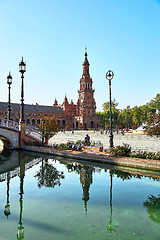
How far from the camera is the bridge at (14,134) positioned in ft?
69.4

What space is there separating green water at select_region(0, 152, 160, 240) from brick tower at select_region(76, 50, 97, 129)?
76.5 m

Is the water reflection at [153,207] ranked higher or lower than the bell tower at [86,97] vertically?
lower

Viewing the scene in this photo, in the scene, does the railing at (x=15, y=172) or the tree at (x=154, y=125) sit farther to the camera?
the tree at (x=154, y=125)

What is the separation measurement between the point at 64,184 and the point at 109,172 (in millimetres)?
3101

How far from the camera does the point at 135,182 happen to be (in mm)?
10281

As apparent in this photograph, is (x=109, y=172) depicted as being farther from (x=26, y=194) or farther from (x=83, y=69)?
(x=83, y=69)

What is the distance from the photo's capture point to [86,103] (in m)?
91.1

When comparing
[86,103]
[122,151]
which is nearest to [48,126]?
[122,151]

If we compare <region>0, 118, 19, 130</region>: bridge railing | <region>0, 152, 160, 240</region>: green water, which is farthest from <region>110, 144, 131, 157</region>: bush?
<region>0, 118, 19, 130</region>: bridge railing

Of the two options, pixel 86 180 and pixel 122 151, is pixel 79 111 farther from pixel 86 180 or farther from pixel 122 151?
pixel 86 180

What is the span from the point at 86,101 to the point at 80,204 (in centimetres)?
8448

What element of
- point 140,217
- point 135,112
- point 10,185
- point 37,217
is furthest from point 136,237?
point 135,112

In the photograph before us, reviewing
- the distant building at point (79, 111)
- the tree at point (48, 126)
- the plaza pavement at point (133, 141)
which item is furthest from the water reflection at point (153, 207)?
the distant building at point (79, 111)

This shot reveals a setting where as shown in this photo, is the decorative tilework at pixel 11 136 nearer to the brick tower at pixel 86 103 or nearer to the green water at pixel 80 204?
the green water at pixel 80 204
